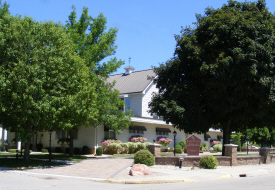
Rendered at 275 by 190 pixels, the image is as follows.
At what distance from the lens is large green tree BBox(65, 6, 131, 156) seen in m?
24.6

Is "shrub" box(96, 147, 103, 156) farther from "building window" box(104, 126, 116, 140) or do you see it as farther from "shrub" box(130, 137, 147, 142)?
"shrub" box(130, 137, 147, 142)

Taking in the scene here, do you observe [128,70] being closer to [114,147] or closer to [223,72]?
[114,147]

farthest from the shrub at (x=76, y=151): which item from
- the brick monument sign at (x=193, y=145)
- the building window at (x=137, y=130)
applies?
the brick monument sign at (x=193, y=145)

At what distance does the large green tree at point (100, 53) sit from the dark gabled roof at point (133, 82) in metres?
7.78

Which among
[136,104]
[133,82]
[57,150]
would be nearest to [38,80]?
[57,150]

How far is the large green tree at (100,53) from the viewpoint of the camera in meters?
24.6

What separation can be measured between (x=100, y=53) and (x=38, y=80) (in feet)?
31.9

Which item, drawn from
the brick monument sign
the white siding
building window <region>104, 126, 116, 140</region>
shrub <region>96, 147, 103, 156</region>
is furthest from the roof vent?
the brick monument sign

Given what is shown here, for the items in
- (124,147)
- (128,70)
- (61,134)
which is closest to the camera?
(124,147)

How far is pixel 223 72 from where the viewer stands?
1902 cm

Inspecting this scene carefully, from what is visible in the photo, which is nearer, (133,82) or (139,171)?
(139,171)

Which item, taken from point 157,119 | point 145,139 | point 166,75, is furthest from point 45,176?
point 157,119

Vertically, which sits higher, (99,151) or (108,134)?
(108,134)

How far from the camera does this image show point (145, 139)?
31.4 metres
